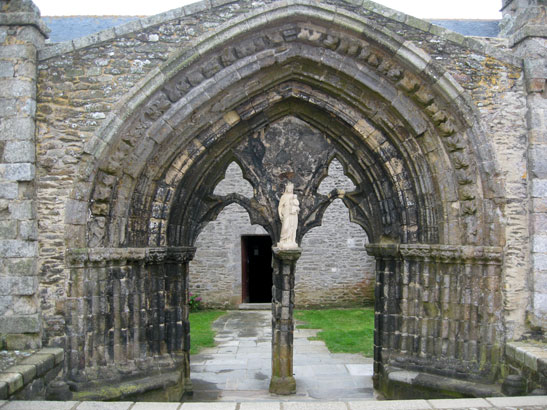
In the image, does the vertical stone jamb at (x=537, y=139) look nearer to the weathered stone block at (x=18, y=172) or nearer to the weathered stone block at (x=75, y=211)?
the weathered stone block at (x=75, y=211)

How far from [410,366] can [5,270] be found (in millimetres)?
4113

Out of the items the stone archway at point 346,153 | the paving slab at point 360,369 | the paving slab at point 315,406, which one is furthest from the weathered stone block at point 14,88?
the paving slab at point 360,369

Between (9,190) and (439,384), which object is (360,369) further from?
(9,190)

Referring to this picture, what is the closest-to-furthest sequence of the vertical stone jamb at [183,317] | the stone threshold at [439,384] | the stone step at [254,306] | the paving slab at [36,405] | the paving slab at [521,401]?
the paving slab at [36,405] < the paving slab at [521,401] < the stone threshold at [439,384] < the vertical stone jamb at [183,317] < the stone step at [254,306]

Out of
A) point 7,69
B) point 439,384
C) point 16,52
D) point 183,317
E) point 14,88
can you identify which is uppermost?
point 16,52

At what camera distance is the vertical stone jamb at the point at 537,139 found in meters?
5.03

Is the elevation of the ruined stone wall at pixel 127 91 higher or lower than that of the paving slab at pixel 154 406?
higher

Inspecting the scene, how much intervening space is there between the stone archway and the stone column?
0.07ft

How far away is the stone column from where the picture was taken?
231 inches

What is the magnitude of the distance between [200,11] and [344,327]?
682 cm

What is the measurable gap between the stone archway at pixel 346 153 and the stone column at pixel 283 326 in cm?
2

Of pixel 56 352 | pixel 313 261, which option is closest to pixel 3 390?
pixel 56 352

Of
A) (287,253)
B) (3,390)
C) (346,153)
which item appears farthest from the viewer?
(346,153)

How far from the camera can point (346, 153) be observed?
6.07 meters
